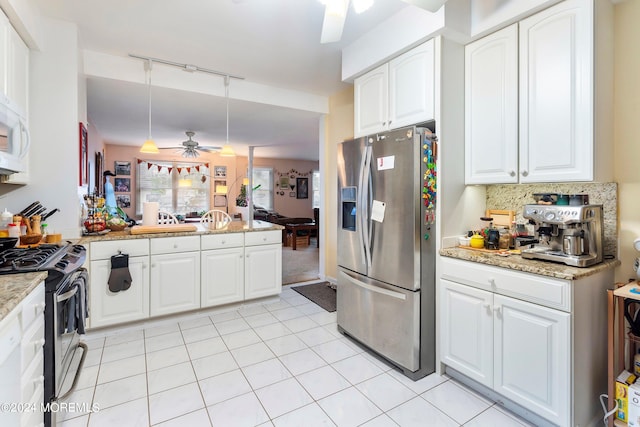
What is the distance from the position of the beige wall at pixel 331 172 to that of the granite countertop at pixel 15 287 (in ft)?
9.98

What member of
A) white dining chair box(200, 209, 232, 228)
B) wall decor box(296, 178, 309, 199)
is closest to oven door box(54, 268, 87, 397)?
white dining chair box(200, 209, 232, 228)

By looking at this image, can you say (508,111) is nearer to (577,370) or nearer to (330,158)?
(577,370)

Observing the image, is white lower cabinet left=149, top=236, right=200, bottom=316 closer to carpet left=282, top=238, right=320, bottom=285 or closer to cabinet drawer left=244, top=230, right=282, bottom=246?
cabinet drawer left=244, top=230, right=282, bottom=246

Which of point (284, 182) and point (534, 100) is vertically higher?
point (284, 182)

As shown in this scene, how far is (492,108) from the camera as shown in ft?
6.69

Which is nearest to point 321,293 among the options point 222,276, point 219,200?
point 222,276

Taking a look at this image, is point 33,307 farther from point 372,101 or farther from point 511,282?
point 372,101

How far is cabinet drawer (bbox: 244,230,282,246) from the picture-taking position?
10.8 ft

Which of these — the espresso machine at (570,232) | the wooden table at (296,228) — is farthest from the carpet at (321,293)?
the wooden table at (296,228)

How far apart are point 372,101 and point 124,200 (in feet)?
23.7

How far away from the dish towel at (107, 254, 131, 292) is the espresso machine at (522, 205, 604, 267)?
3004mm

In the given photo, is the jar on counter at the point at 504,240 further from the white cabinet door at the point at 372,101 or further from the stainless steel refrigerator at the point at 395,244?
the white cabinet door at the point at 372,101

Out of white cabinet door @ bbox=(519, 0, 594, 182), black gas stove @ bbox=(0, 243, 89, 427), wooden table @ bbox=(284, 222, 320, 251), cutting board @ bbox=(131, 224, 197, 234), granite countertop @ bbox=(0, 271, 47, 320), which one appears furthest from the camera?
wooden table @ bbox=(284, 222, 320, 251)

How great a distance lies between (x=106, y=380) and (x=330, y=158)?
3.27m
